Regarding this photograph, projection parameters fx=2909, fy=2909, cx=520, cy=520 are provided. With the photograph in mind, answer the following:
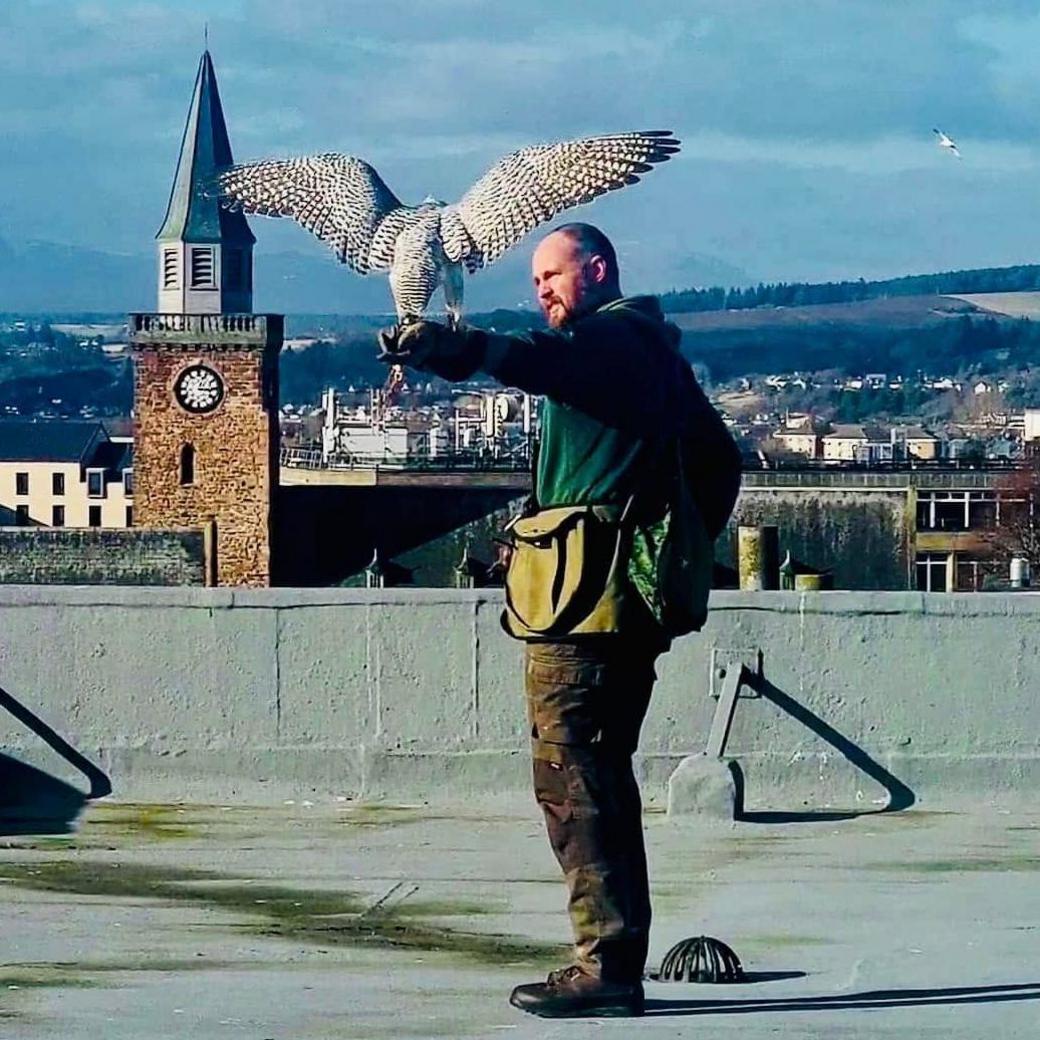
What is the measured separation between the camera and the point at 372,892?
9312 millimetres

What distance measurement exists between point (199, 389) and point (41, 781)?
246 feet

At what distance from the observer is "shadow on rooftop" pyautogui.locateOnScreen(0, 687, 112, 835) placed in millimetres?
11586

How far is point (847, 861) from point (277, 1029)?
367cm

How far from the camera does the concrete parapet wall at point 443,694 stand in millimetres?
11633

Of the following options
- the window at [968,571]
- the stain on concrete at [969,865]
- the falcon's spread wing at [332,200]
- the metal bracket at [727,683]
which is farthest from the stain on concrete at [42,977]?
the window at [968,571]

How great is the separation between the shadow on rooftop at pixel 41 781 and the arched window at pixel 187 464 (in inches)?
2898

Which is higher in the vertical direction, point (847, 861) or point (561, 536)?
point (561, 536)

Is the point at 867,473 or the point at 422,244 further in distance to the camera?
the point at 867,473

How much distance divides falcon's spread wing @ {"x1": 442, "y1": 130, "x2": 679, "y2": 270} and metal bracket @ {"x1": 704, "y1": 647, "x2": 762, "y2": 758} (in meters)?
4.27

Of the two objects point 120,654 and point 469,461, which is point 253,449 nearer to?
point 469,461

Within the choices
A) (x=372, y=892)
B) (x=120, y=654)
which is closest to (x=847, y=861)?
(x=372, y=892)

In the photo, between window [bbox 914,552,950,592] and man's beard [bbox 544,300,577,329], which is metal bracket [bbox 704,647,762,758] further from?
window [bbox 914,552,950,592]

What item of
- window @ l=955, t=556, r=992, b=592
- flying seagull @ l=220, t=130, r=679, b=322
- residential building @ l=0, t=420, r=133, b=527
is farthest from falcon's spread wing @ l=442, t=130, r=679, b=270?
residential building @ l=0, t=420, r=133, b=527

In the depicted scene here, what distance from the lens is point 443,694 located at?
1180 centimetres
